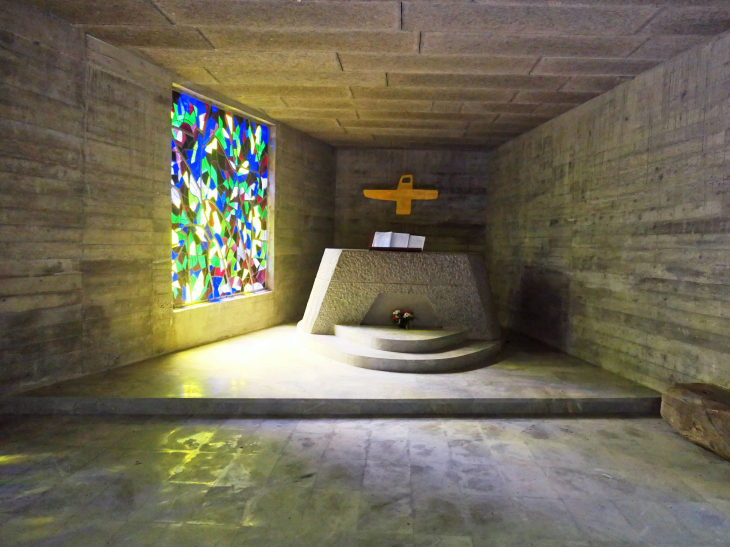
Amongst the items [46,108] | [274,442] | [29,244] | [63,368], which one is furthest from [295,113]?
[274,442]

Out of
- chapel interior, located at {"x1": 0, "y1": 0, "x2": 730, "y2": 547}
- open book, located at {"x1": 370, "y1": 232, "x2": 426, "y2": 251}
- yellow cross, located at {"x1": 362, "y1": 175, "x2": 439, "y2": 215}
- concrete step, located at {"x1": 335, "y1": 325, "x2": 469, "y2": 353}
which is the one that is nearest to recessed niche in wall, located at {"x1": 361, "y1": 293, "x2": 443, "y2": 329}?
chapel interior, located at {"x1": 0, "y1": 0, "x2": 730, "y2": 547}

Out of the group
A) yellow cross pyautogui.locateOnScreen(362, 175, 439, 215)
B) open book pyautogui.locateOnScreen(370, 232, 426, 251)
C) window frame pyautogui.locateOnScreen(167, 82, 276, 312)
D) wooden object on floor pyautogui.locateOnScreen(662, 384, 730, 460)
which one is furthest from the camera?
yellow cross pyautogui.locateOnScreen(362, 175, 439, 215)

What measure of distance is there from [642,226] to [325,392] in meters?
3.67

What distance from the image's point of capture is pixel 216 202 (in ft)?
21.7

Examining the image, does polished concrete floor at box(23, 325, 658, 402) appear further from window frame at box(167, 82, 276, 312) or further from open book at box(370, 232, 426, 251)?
open book at box(370, 232, 426, 251)

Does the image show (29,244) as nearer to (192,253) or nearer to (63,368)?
(63,368)

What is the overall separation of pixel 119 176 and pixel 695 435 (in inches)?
226

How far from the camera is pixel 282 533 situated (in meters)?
2.48

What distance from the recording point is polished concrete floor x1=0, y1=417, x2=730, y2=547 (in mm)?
2494

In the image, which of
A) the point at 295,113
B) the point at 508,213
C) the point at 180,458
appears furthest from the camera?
the point at 508,213

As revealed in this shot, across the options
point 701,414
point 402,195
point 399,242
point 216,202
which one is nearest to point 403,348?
point 399,242

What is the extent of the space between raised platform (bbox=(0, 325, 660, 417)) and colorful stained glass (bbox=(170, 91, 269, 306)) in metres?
1.45

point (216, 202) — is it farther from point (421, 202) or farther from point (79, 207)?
point (421, 202)

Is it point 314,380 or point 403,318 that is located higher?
point 403,318
